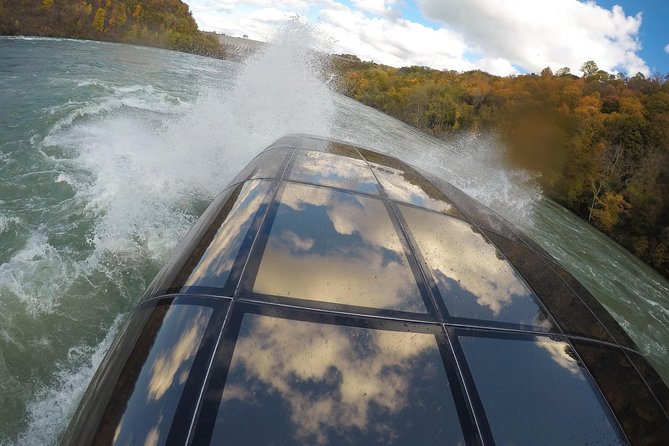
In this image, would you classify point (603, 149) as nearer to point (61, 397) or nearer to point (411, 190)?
point (411, 190)

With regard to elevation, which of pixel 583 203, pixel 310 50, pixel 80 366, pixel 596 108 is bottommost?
pixel 80 366

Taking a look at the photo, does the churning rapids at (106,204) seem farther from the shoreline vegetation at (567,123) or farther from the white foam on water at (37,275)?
the shoreline vegetation at (567,123)

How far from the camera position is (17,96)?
36.1ft

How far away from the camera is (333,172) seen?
2.99 metres

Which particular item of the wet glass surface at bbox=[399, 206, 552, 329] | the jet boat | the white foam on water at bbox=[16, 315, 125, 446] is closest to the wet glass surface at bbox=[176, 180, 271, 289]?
the jet boat

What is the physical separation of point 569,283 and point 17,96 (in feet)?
49.1

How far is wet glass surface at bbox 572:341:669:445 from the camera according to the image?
136 centimetres

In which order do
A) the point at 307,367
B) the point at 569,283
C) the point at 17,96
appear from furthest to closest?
the point at 17,96, the point at 569,283, the point at 307,367

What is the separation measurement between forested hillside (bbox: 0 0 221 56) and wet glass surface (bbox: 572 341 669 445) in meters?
50.8

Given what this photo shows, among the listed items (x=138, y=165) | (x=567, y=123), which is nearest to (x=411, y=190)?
(x=138, y=165)

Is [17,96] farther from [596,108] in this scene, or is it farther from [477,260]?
[596,108]

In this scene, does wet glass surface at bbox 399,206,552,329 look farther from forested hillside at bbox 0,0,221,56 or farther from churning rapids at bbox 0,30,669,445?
forested hillside at bbox 0,0,221,56

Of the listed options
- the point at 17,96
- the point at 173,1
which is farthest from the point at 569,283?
the point at 173,1

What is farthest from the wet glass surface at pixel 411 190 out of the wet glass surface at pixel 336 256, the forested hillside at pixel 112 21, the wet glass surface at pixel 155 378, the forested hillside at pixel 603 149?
the forested hillside at pixel 112 21
